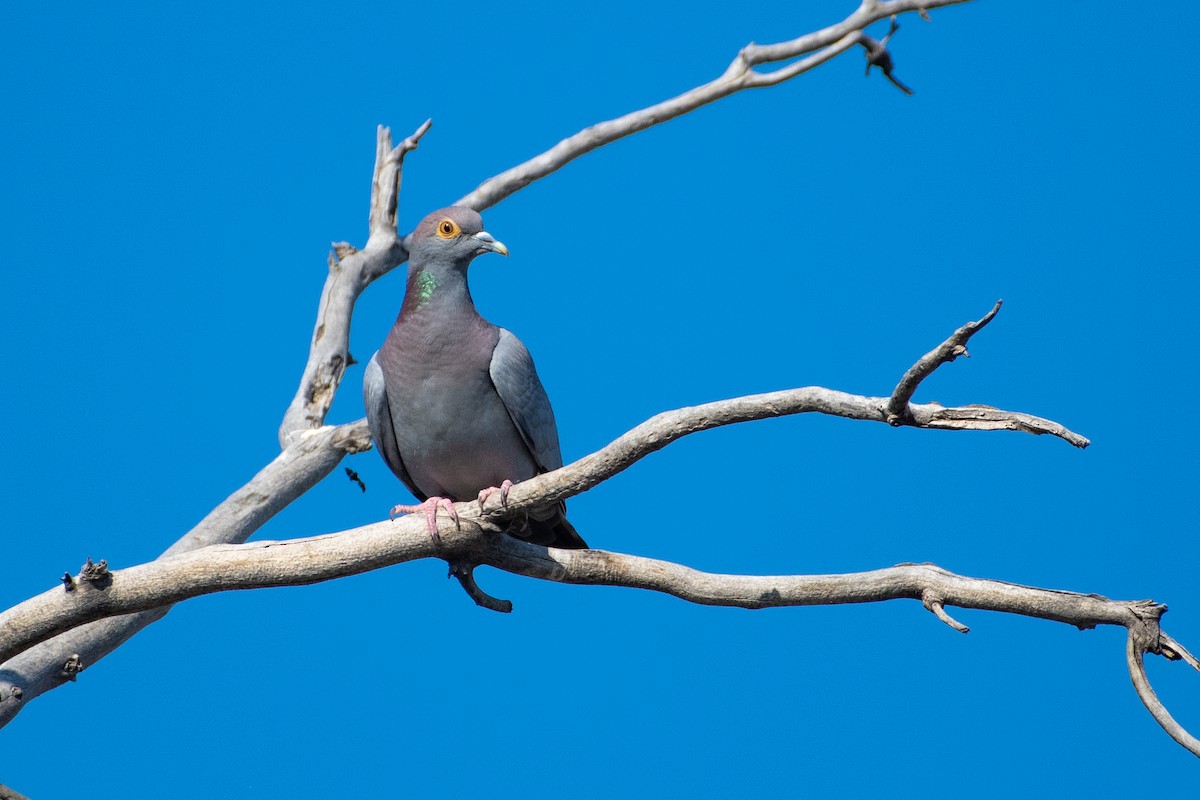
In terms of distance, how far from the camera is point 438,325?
4.79 metres

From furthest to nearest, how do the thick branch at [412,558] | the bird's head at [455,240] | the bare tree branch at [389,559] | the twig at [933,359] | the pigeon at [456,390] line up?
the bird's head at [455,240] < the pigeon at [456,390] < the thick branch at [412,558] < the bare tree branch at [389,559] < the twig at [933,359]

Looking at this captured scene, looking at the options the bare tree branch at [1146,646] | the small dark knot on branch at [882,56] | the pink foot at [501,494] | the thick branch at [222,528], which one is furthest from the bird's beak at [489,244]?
the small dark knot on branch at [882,56]

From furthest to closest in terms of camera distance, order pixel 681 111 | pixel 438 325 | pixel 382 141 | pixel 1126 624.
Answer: pixel 681 111 < pixel 382 141 < pixel 438 325 < pixel 1126 624

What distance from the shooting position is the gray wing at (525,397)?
15.7 ft

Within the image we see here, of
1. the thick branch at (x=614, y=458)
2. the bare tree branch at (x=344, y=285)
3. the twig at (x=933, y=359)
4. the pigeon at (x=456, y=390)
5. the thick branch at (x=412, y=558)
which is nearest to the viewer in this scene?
the twig at (x=933, y=359)

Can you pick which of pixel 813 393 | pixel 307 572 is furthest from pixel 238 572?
pixel 813 393

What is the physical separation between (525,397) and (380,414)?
57 cm

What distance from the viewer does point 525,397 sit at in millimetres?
4852

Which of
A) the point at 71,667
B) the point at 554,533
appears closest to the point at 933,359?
the point at 554,533

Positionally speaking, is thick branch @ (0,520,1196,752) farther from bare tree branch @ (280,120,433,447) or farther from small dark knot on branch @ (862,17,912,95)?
small dark knot on branch @ (862,17,912,95)

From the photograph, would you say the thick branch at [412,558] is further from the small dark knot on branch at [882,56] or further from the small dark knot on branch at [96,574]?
the small dark knot on branch at [882,56]

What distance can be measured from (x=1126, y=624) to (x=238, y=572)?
2.85m

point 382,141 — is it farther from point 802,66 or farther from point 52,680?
point 52,680

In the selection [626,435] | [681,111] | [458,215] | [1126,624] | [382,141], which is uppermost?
[681,111]
